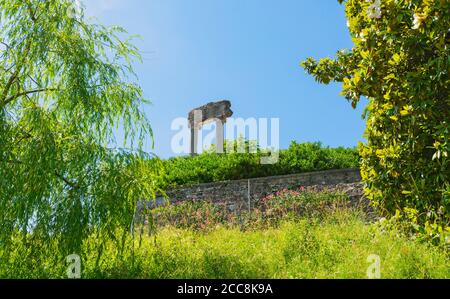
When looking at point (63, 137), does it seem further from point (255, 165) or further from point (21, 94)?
point (255, 165)

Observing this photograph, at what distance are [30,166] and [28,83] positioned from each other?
1.77m

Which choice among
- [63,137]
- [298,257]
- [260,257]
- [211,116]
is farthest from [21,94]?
[211,116]

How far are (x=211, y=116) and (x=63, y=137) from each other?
38.8ft

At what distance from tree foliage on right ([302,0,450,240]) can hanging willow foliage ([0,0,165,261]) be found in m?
3.27

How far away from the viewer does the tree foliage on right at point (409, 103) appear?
7.32 meters

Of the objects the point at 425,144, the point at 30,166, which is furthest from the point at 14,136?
the point at 425,144

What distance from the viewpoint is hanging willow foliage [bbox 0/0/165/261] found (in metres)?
7.05

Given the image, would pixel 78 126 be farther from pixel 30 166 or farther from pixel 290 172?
pixel 290 172

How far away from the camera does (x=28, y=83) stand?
8.28 meters

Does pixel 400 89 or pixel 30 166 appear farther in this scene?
pixel 400 89

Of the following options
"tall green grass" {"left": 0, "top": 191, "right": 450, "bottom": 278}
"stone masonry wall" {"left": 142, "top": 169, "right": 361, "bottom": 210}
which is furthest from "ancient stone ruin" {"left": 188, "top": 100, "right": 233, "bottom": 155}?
"tall green grass" {"left": 0, "top": 191, "right": 450, "bottom": 278}

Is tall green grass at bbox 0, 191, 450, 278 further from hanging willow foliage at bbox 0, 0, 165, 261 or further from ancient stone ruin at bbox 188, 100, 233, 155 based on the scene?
ancient stone ruin at bbox 188, 100, 233, 155

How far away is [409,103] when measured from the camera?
753 centimetres

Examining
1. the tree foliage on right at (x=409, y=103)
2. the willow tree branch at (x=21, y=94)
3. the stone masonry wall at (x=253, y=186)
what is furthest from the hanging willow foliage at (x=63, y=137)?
the stone masonry wall at (x=253, y=186)
